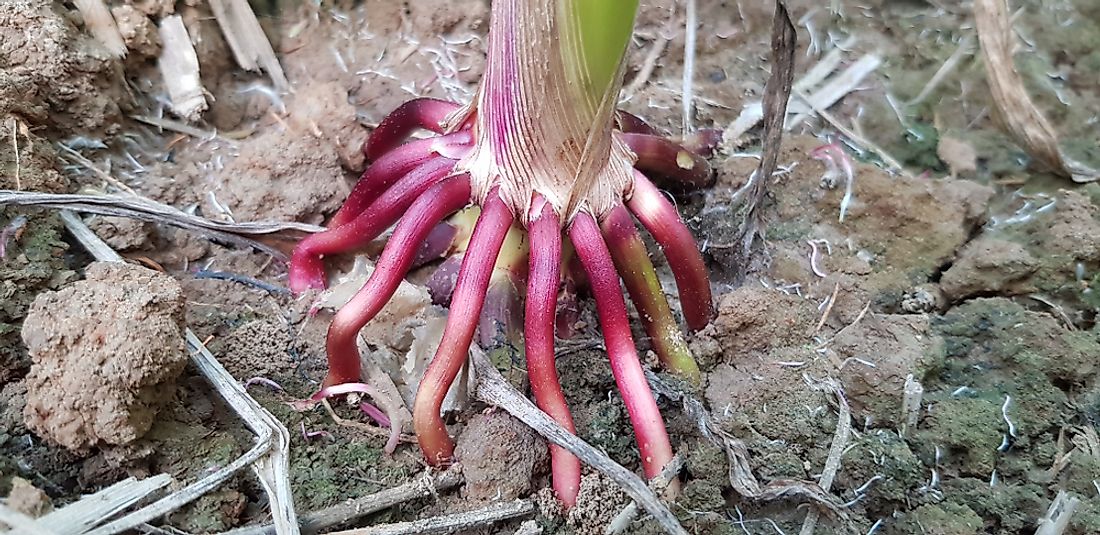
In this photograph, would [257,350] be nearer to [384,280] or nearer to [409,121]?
[384,280]

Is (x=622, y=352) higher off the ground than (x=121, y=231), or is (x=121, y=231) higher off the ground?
(x=121, y=231)

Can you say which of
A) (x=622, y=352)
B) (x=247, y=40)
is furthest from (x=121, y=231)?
(x=622, y=352)

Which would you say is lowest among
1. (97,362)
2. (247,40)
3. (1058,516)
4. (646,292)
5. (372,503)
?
(1058,516)

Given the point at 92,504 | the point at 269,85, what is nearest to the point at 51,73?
the point at 269,85

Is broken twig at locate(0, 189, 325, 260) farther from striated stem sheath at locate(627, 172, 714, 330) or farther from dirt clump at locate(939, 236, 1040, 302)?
dirt clump at locate(939, 236, 1040, 302)

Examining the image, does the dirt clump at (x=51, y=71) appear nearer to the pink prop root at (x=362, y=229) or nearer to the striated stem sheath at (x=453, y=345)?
the pink prop root at (x=362, y=229)

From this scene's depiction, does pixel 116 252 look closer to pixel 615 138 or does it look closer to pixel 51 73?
pixel 51 73

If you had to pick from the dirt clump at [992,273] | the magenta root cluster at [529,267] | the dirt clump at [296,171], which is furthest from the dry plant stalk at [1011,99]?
the dirt clump at [296,171]

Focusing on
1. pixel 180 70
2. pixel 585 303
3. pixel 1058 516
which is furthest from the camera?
pixel 180 70
